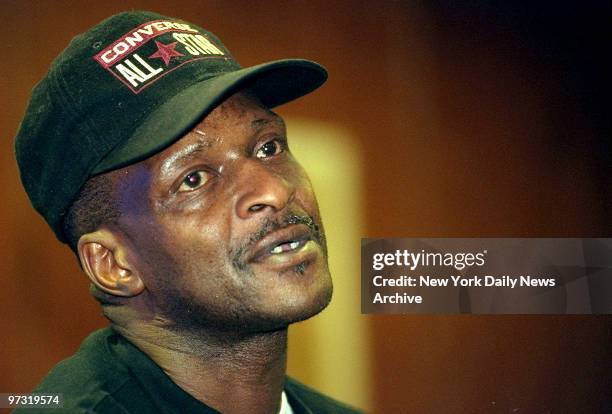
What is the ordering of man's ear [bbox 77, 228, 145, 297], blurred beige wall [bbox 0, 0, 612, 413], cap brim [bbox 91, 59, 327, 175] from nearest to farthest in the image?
cap brim [bbox 91, 59, 327, 175], man's ear [bbox 77, 228, 145, 297], blurred beige wall [bbox 0, 0, 612, 413]

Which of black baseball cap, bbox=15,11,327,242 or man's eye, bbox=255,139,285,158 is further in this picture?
man's eye, bbox=255,139,285,158

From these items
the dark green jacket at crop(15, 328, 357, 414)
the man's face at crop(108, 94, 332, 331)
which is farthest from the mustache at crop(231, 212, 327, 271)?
the dark green jacket at crop(15, 328, 357, 414)

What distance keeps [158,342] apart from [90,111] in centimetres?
39

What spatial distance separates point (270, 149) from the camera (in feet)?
4.80

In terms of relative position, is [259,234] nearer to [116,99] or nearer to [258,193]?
[258,193]

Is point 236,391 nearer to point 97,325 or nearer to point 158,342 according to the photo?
point 158,342

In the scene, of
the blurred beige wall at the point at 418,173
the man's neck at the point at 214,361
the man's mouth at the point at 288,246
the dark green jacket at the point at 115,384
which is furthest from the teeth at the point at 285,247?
the blurred beige wall at the point at 418,173

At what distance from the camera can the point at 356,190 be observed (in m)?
1.95

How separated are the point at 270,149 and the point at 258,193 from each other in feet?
0.42

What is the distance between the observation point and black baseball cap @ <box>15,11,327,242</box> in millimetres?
1312

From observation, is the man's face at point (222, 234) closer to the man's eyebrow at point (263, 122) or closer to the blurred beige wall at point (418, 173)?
the man's eyebrow at point (263, 122)

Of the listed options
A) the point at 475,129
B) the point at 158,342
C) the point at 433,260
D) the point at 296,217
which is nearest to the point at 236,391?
the point at 158,342

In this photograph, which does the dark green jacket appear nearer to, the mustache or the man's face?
the man's face

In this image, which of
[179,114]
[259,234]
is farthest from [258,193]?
Result: [179,114]
